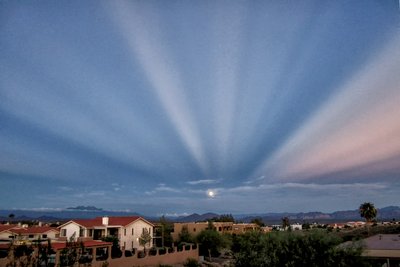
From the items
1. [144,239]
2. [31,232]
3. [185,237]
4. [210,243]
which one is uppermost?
[31,232]

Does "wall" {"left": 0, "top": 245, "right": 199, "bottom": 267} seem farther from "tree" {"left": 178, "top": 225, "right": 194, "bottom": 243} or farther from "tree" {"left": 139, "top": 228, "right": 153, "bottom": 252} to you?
"tree" {"left": 178, "top": 225, "right": 194, "bottom": 243}

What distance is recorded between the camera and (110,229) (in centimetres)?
4647

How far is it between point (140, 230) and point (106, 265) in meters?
19.3

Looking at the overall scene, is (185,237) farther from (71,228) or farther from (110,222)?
(71,228)

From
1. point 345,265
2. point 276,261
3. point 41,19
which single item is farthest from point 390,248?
point 41,19

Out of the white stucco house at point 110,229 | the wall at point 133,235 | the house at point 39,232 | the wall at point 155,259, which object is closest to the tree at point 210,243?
the wall at point 155,259

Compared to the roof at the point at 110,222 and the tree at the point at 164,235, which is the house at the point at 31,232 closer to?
the roof at the point at 110,222

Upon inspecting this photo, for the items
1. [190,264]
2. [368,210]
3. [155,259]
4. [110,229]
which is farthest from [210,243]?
[368,210]

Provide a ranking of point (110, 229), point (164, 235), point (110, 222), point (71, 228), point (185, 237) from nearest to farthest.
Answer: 1. point (71, 228)
2. point (110, 229)
3. point (110, 222)
4. point (185, 237)
5. point (164, 235)

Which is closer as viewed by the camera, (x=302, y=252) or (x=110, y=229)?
(x=302, y=252)

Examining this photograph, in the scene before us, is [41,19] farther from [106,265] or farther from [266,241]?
[106,265]

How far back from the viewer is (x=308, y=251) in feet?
40.8

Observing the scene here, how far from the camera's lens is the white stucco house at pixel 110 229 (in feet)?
147

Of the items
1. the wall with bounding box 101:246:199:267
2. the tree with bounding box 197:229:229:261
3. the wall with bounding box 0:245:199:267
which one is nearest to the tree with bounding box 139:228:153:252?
the wall with bounding box 0:245:199:267
